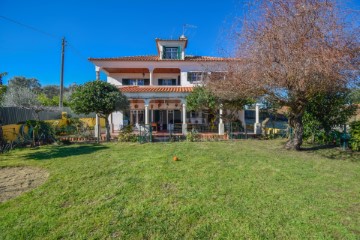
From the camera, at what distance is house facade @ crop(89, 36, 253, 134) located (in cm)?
1680

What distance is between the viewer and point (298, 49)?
26.3ft

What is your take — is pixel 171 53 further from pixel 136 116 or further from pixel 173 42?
pixel 136 116

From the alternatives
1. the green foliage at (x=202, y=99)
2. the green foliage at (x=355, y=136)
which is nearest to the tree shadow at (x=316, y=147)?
the green foliage at (x=355, y=136)

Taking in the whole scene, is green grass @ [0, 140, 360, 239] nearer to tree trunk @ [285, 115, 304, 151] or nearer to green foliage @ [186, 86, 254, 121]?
tree trunk @ [285, 115, 304, 151]

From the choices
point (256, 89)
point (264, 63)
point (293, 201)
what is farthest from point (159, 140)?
point (293, 201)

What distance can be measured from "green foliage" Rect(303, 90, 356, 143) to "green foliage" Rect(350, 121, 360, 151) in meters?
1.17

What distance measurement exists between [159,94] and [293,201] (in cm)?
1354

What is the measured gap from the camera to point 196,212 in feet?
13.8

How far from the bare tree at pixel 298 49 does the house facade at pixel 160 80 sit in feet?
23.9

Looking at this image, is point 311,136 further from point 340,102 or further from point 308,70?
point 308,70

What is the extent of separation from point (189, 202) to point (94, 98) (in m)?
10.4

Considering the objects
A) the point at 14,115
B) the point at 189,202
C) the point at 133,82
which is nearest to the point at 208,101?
the point at 189,202

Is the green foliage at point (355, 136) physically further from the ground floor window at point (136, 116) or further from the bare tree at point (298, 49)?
the ground floor window at point (136, 116)

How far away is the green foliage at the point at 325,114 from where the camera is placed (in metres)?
11.4
